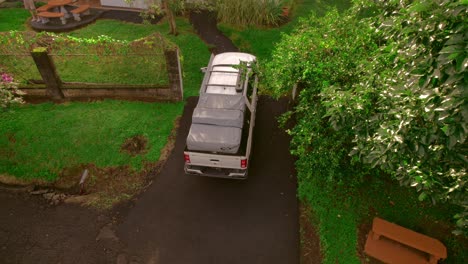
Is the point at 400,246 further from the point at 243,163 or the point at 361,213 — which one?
the point at 243,163

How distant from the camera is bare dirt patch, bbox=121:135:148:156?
8.93 meters

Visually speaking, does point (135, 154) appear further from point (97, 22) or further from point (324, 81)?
point (97, 22)

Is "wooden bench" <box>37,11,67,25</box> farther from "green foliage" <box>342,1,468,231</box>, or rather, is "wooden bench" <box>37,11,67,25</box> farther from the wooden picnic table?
"green foliage" <box>342,1,468,231</box>

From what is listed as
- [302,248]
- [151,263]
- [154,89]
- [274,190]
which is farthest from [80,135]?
[302,248]

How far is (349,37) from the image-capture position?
264 inches

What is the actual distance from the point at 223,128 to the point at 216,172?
3.91 ft

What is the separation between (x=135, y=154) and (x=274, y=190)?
4271 mm

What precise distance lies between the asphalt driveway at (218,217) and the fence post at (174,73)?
2282 millimetres

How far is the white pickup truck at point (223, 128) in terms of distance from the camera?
7.28 m

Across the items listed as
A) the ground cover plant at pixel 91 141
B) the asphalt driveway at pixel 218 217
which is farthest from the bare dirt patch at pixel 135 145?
the asphalt driveway at pixel 218 217

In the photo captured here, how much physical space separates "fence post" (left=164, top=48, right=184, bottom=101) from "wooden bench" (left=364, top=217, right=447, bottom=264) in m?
7.19

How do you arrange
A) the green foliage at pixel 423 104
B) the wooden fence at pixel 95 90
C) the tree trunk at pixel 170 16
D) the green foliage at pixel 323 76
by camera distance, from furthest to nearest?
the tree trunk at pixel 170 16 → the wooden fence at pixel 95 90 → the green foliage at pixel 323 76 → the green foliage at pixel 423 104

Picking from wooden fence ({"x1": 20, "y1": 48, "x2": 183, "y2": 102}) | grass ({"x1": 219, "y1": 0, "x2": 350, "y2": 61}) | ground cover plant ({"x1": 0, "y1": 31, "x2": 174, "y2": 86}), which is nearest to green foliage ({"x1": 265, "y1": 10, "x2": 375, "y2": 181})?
wooden fence ({"x1": 20, "y1": 48, "x2": 183, "y2": 102})

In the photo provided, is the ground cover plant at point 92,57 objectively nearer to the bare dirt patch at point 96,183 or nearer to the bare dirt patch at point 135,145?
the bare dirt patch at point 135,145
